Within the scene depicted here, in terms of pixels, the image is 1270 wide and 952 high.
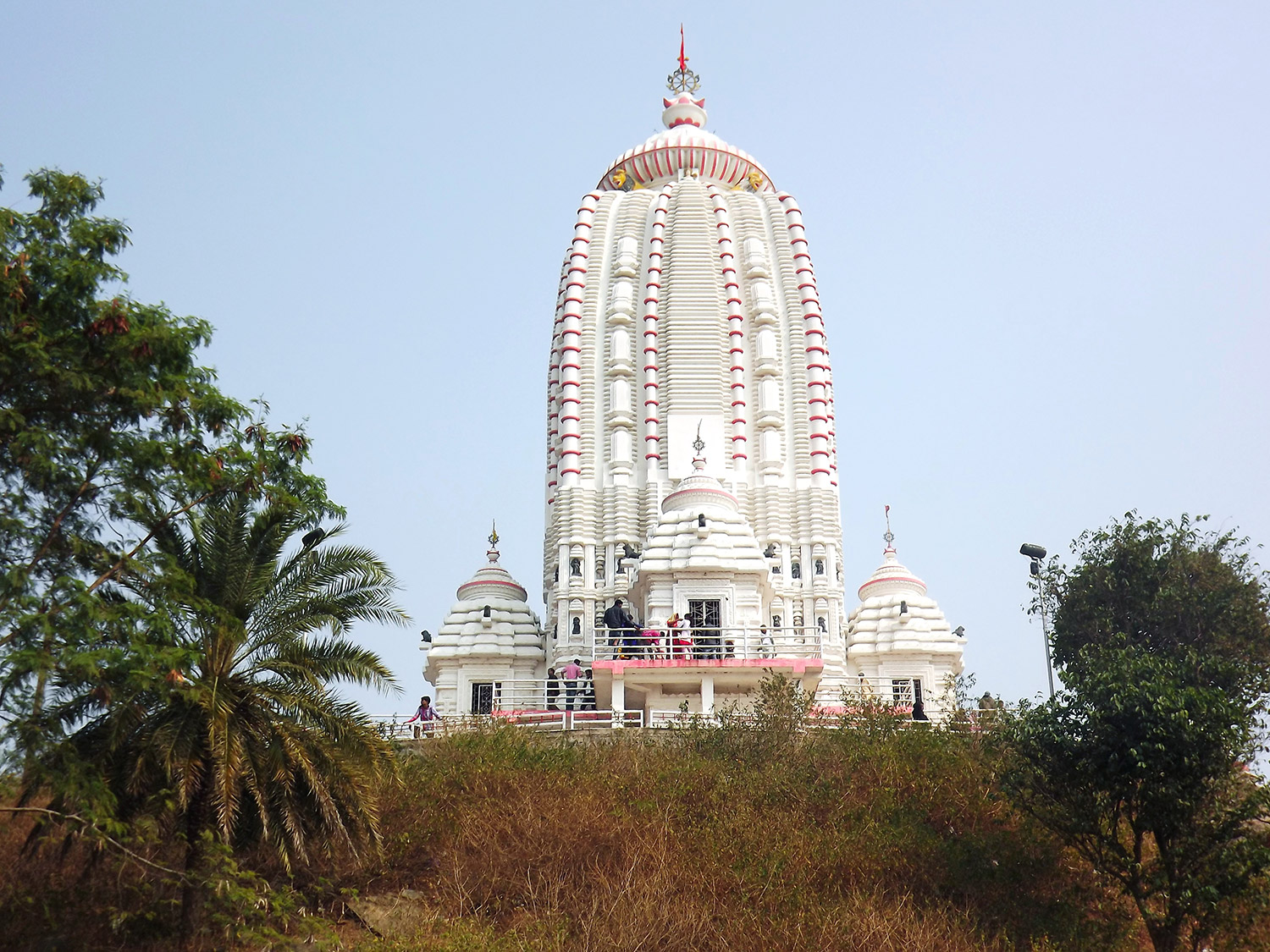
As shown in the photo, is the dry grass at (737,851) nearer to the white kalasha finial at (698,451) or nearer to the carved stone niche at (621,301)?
the white kalasha finial at (698,451)

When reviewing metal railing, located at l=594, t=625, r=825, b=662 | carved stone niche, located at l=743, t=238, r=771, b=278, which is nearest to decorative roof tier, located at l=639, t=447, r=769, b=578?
metal railing, located at l=594, t=625, r=825, b=662

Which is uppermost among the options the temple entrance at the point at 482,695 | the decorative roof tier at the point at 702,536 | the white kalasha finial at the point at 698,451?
the white kalasha finial at the point at 698,451

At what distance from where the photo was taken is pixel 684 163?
151 ft

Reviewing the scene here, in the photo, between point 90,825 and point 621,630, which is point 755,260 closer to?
point 621,630

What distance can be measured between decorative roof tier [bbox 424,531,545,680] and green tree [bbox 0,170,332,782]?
2056cm

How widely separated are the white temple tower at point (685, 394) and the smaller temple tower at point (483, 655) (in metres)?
0.86

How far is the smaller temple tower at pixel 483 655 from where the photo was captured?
3616 centimetres

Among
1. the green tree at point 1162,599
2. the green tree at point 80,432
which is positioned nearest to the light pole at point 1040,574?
the green tree at point 1162,599

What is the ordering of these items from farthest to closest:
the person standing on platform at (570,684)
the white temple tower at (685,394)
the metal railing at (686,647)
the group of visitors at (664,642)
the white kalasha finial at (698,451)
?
Result: 1. the white temple tower at (685,394)
2. the white kalasha finial at (698,451)
3. the person standing on platform at (570,684)
4. the group of visitors at (664,642)
5. the metal railing at (686,647)

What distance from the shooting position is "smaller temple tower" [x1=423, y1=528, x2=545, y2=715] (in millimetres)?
36156

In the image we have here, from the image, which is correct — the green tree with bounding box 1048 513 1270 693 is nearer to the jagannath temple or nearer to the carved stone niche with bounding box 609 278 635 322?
the jagannath temple

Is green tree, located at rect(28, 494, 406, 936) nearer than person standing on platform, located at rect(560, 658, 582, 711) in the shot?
Yes

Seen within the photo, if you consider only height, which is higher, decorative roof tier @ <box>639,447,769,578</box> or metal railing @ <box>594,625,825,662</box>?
decorative roof tier @ <box>639,447,769,578</box>

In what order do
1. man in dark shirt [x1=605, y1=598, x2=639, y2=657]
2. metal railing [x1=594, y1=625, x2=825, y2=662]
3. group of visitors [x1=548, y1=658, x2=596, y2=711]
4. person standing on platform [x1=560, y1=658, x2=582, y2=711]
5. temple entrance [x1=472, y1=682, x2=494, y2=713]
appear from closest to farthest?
metal railing [x1=594, y1=625, x2=825, y2=662]
man in dark shirt [x1=605, y1=598, x2=639, y2=657]
group of visitors [x1=548, y1=658, x2=596, y2=711]
person standing on platform [x1=560, y1=658, x2=582, y2=711]
temple entrance [x1=472, y1=682, x2=494, y2=713]
